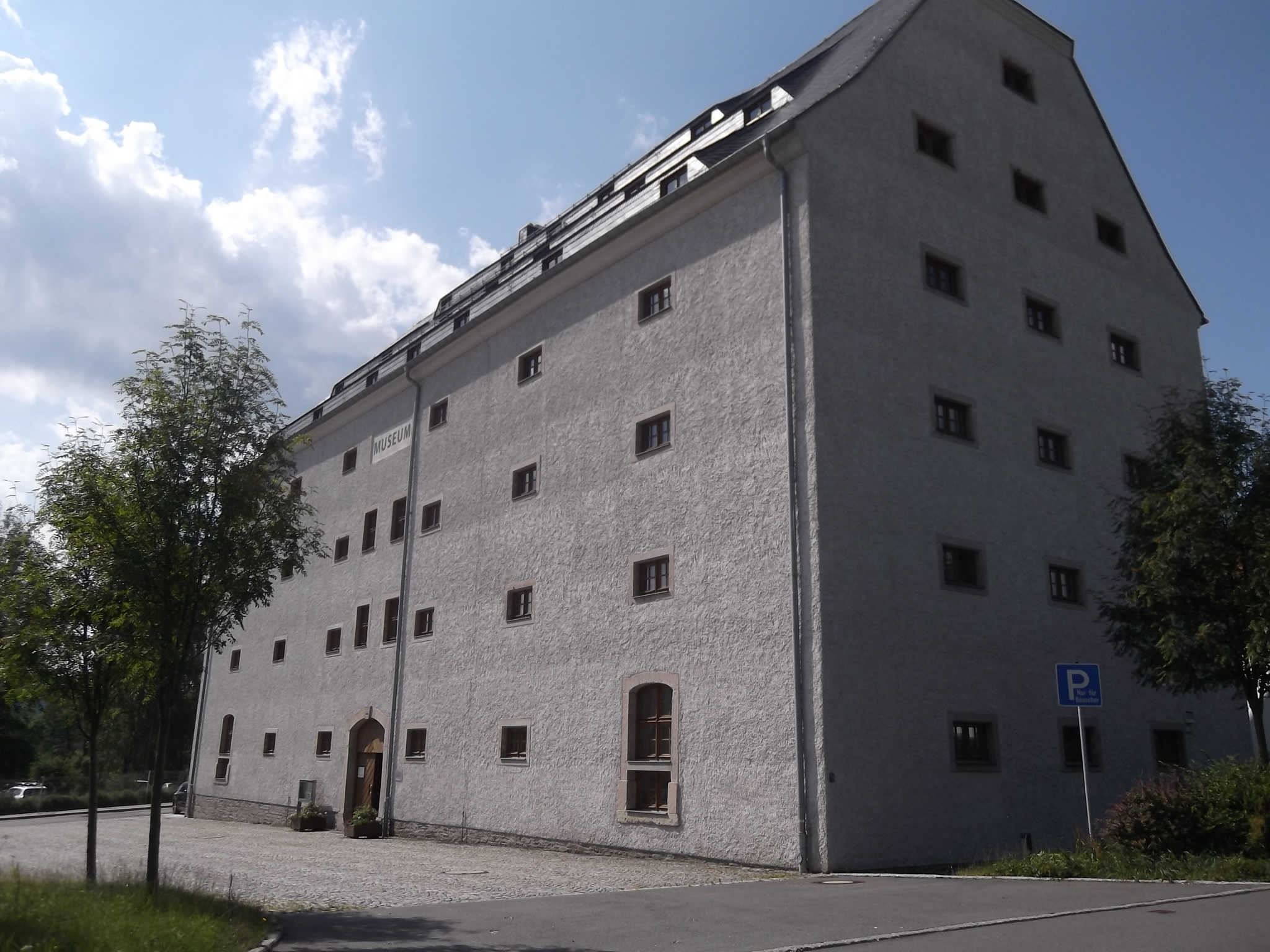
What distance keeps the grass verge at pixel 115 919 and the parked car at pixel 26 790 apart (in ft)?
144

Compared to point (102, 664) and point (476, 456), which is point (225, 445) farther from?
point (476, 456)

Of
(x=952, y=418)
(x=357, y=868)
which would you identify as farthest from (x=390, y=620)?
(x=952, y=418)

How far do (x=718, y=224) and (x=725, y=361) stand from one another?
2953 millimetres

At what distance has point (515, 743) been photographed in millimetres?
22953

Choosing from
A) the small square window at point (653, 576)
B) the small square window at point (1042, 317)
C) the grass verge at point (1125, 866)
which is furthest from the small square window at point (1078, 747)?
the small square window at point (1042, 317)

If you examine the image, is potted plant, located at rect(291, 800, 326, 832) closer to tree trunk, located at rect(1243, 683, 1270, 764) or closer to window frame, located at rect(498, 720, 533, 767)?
window frame, located at rect(498, 720, 533, 767)

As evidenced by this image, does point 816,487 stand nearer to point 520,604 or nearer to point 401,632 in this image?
point 520,604

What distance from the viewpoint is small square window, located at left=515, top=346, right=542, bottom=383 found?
2527 centimetres

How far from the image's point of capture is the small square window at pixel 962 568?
18.6 metres

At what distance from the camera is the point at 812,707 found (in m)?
16.0

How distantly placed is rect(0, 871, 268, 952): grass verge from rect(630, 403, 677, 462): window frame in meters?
11.6

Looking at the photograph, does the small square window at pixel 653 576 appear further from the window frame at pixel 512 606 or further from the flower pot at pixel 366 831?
the flower pot at pixel 366 831

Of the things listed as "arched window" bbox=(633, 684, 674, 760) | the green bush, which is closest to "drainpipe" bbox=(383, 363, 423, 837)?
"arched window" bbox=(633, 684, 674, 760)

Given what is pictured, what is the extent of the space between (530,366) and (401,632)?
8.14 metres
